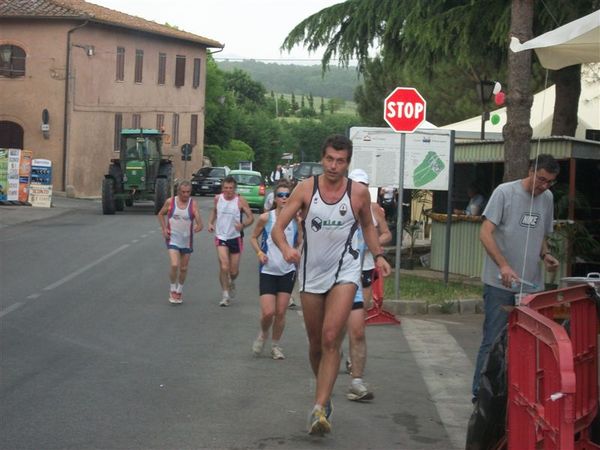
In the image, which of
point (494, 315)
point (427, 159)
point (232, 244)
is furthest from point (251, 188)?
point (494, 315)

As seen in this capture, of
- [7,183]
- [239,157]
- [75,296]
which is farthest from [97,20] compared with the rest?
[75,296]

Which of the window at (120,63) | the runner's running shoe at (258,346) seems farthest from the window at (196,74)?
the runner's running shoe at (258,346)

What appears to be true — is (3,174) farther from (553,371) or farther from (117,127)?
(553,371)

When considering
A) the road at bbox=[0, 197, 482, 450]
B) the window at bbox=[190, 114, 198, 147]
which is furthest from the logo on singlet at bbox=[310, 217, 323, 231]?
the window at bbox=[190, 114, 198, 147]

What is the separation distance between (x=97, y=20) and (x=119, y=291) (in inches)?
1414

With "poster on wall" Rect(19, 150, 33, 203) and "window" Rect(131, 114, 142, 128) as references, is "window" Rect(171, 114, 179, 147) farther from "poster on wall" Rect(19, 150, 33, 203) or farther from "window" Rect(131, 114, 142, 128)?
"poster on wall" Rect(19, 150, 33, 203)

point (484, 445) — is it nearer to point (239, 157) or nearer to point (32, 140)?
point (32, 140)

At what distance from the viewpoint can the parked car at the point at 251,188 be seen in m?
40.6

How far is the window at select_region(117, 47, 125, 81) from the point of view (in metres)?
52.8

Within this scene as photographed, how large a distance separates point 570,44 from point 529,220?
1.41 metres

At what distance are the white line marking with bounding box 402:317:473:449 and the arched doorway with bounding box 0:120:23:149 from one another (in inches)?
1494

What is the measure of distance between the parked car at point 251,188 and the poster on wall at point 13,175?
8.09m

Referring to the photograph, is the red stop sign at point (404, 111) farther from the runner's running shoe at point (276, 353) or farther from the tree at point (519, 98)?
the runner's running shoe at point (276, 353)

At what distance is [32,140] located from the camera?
48.2 metres
